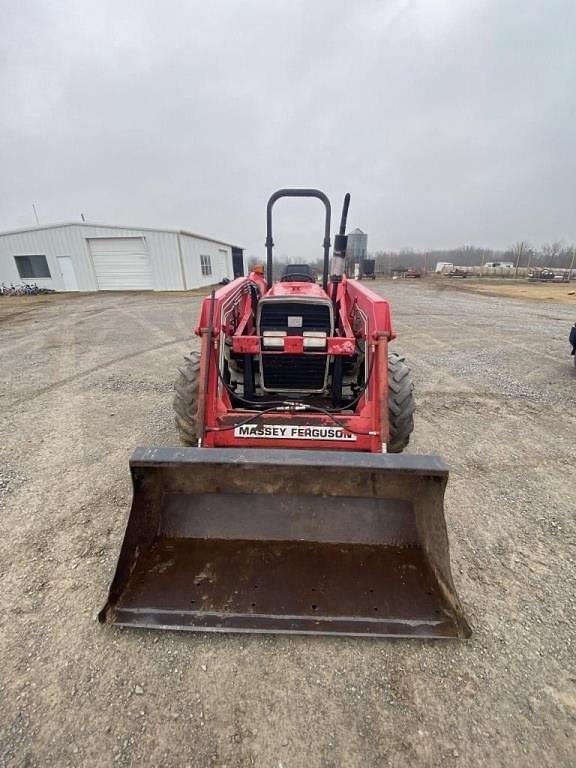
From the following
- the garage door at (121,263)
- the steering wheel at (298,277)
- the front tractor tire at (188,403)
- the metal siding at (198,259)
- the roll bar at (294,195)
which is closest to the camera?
the front tractor tire at (188,403)

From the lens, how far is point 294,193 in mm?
4035

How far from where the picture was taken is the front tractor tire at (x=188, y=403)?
3.09 meters

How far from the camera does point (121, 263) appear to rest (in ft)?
64.6

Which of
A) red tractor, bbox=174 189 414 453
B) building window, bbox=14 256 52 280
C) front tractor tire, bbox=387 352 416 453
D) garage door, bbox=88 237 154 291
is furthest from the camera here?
building window, bbox=14 256 52 280

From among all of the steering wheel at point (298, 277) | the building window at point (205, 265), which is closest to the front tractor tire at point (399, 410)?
the steering wheel at point (298, 277)

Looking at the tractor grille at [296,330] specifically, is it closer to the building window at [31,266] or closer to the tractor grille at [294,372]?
the tractor grille at [294,372]

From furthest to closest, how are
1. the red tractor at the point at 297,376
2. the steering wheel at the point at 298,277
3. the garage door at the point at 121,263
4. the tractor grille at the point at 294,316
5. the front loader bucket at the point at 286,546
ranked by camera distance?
the garage door at the point at 121,263, the steering wheel at the point at 298,277, the tractor grille at the point at 294,316, the red tractor at the point at 297,376, the front loader bucket at the point at 286,546

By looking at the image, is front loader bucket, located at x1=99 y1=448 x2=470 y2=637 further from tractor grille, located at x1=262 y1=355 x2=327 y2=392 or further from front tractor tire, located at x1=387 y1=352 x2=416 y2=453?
tractor grille, located at x1=262 y1=355 x2=327 y2=392

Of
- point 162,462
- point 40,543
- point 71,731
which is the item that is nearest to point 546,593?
point 162,462

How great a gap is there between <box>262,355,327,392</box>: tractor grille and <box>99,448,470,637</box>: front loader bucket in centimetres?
138

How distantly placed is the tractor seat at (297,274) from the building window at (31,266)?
21.0m

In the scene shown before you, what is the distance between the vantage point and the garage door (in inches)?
761

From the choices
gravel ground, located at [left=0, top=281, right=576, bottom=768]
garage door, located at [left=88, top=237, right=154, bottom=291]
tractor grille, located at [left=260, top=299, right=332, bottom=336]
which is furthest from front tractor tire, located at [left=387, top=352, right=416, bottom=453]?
garage door, located at [left=88, top=237, right=154, bottom=291]

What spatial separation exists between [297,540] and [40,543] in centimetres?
176
